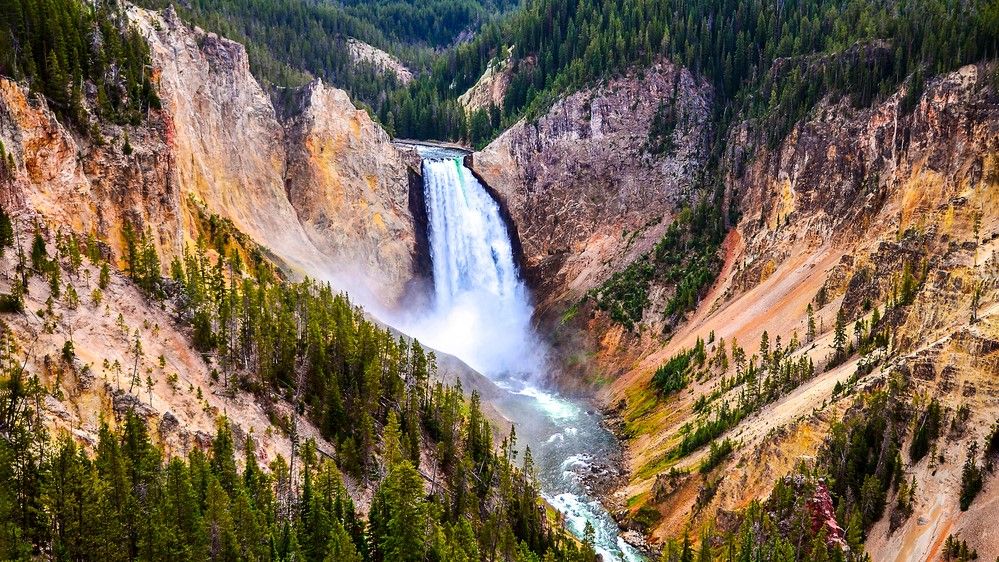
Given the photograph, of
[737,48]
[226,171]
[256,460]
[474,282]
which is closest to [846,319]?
[256,460]

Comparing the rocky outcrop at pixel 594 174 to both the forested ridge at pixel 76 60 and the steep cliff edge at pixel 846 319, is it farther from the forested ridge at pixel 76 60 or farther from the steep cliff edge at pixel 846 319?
the forested ridge at pixel 76 60

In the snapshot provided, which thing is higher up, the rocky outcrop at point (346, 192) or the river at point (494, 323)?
the rocky outcrop at point (346, 192)

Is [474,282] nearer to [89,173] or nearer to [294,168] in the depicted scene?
[294,168]

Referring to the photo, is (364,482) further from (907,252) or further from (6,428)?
(907,252)

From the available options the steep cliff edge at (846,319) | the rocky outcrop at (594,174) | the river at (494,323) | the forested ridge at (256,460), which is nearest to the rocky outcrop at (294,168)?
the river at (494,323)

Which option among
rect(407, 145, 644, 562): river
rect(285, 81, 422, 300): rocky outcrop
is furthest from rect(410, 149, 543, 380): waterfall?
rect(285, 81, 422, 300): rocky outcrop

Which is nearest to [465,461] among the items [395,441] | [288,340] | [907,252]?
[395,441]
